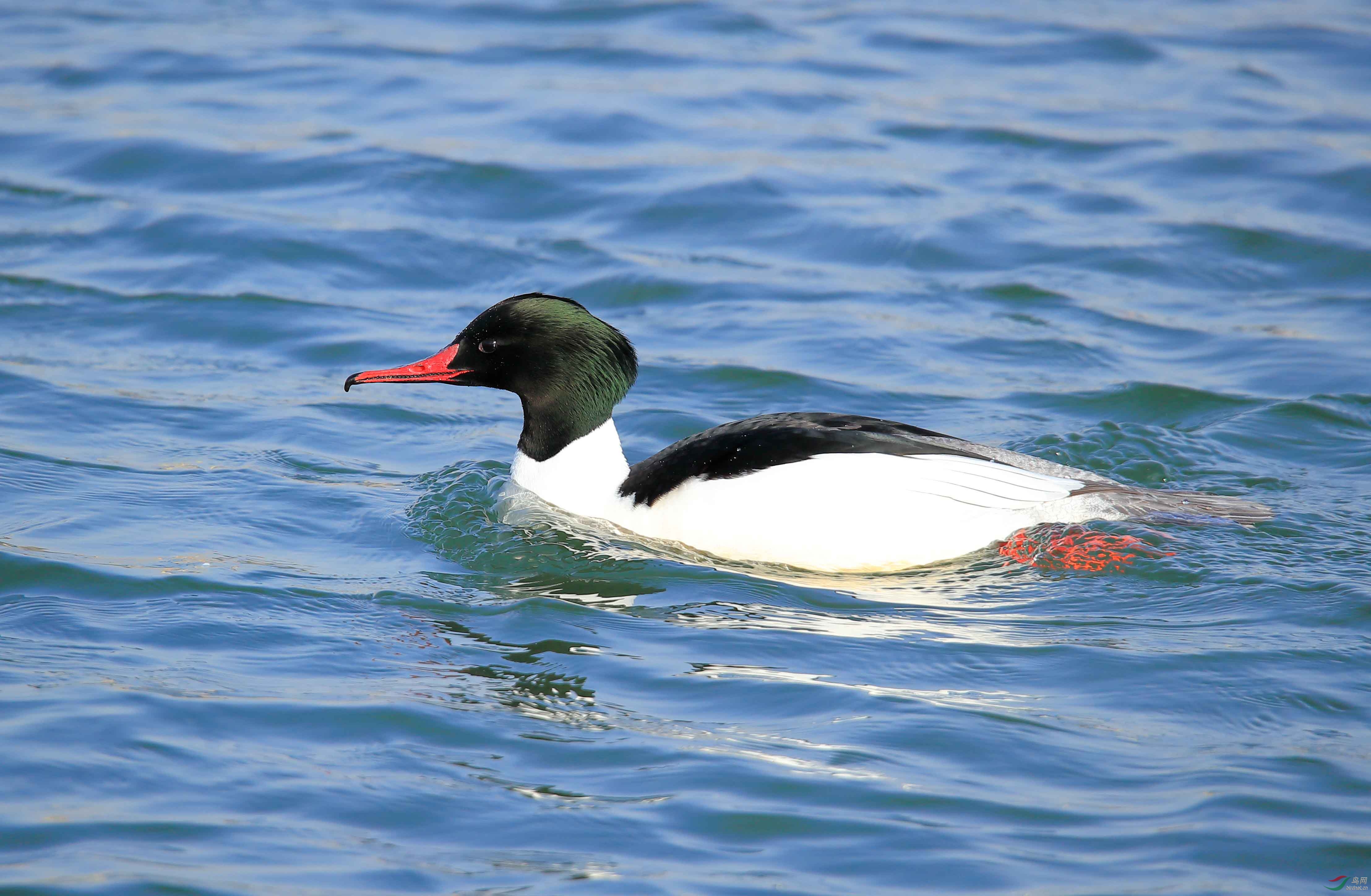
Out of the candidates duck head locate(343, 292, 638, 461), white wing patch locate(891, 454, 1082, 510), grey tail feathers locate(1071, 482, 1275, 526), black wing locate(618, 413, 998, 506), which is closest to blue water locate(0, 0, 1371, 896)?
grey tail feathers locate(1071, 482, 1275, 526)

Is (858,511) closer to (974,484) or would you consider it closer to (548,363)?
(974,484)

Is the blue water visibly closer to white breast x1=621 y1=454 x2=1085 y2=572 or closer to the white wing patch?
white breast x1=621 y1=454 x2=1085 y2=572

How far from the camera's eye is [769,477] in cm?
651

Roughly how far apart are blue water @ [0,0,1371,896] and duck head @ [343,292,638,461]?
0.61 m

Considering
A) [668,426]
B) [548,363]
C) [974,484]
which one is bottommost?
[668,426]

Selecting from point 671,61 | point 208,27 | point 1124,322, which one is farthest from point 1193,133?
point 208,27

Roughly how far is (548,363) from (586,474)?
56 cm

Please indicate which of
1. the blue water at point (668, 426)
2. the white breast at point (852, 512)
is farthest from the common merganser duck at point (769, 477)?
the blue water at point (668, 426)

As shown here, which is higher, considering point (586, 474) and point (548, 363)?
point (548, 363)

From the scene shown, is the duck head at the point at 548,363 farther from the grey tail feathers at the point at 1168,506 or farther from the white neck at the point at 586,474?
the grey tail feathers at the point at 1168,506

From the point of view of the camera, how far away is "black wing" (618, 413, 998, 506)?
6516 mm

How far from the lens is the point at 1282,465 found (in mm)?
7984

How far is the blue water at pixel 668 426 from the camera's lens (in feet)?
15.2

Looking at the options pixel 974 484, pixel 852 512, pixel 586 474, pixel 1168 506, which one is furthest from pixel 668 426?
pixel 1168 506
